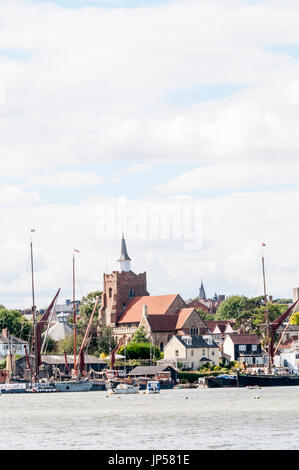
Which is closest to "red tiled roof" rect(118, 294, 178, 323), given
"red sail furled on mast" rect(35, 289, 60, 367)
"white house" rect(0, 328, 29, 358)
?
"white house" rect(0, 328, 29, 358)

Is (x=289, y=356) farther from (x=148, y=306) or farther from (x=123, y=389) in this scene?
(x=123, y=389)

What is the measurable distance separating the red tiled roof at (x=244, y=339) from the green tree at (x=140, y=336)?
571 inches

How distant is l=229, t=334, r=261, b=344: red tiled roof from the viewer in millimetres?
173750

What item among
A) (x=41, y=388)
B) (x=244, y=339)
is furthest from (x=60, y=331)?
(x=41, y=388)

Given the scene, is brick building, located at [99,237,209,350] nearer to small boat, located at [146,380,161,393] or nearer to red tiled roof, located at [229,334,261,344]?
red tiled roof, located at [229,334,261,344]

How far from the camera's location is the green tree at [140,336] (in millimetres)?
174825

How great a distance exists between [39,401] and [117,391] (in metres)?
16.8

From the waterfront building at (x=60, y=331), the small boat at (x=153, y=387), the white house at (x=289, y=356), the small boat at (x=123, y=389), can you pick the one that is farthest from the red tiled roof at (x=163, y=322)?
the small boat at (x=153, y=387)

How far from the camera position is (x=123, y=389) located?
126062mm

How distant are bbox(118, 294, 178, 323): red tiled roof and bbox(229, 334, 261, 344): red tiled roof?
1809 cm

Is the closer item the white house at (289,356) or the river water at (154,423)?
the river water at (154,423)

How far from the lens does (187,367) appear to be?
159625 mm

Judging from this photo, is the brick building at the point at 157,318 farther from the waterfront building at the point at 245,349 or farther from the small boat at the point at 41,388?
the small boat at the point at 41,388
